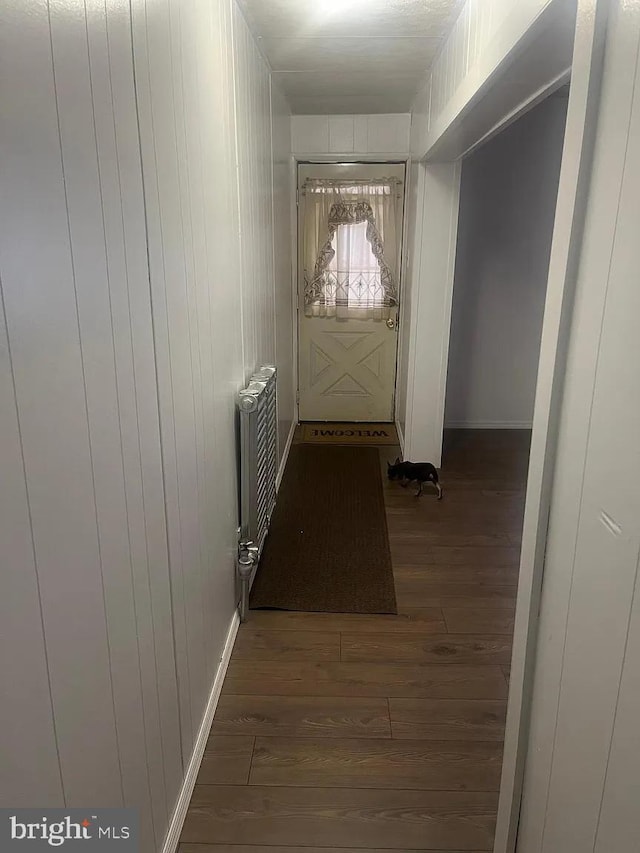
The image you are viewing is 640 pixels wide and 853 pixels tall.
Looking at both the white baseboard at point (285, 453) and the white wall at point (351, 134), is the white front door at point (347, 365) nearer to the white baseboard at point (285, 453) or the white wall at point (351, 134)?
the white baseboard at point (285, 453)

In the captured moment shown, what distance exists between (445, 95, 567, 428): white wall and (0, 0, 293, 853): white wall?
3091mm

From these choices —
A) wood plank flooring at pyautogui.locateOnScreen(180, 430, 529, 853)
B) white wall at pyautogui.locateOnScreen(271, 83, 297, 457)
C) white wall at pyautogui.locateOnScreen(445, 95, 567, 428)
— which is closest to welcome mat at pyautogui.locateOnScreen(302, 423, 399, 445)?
white wall at pyautogui.locateOnScreen(271, 83, 297, 457)

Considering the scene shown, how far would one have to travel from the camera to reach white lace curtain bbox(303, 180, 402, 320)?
4723 millimetres

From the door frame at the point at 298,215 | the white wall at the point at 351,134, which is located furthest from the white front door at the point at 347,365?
the white wall at the point at 351,134

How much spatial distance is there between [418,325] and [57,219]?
335 centimetres

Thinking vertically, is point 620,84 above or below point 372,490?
above

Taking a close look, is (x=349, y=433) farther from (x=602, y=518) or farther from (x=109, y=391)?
(x=602, y=518)

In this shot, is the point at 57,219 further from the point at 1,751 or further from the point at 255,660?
the point at 255,660

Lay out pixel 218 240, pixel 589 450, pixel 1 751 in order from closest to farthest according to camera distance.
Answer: pixel 1 751 → pixel 589 450 → pixel 218 240

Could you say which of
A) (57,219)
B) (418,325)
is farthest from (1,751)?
(418,325)

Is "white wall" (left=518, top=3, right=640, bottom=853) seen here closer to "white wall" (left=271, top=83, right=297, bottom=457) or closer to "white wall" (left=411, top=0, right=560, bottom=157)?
"white wall" (left=411, top=0, right=560, bottom=157)

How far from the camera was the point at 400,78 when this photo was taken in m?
3.43

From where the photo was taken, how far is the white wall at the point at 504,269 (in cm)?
464
